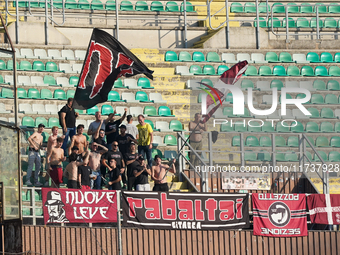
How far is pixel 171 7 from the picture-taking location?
23.7 metres


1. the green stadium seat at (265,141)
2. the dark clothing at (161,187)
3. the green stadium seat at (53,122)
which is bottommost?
the dark clothing at (161,187)

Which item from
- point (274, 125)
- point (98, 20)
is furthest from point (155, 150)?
point (98, 20)

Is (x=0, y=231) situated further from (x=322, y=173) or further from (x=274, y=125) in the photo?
(x=274, y=125)

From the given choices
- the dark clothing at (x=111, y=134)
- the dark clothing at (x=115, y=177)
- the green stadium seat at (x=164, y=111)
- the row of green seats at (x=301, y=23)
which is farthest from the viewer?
the row of green seats at (x=301, y=23)

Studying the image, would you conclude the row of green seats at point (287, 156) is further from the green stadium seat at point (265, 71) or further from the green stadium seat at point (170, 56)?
the green stadium seat at point (170, 56)

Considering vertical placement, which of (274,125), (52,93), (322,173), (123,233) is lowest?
(123,233)

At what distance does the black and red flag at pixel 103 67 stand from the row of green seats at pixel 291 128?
15.6 feet

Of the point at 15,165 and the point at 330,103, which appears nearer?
the point at 15,165

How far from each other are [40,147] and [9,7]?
972cm

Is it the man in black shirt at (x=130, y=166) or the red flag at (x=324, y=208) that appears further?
the man in black shirt at (x=130, y=166)

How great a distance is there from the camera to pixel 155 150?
15164 mm

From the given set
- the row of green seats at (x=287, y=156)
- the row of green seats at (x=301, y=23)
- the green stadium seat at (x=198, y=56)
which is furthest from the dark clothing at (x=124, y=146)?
the row of green seats at (x=301, y=23)

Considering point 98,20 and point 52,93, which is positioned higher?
point 98,20

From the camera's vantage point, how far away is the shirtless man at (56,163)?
12956 millimetres
